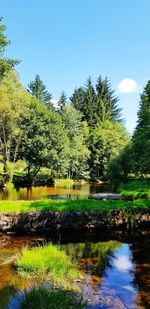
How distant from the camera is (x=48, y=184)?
5500 cm

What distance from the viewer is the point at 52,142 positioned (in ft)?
175

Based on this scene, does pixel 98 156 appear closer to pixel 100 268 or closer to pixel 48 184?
pixel 48 184

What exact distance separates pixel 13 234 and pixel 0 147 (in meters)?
32.6

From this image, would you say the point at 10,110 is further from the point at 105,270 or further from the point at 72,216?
the point at 105,270

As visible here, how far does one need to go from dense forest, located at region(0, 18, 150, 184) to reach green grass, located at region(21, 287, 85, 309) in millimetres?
21406

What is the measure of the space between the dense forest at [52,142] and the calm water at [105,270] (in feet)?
45.8

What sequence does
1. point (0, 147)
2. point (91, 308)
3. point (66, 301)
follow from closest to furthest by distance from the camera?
point (66, 301) < point (91, 308) < point (0, 147)

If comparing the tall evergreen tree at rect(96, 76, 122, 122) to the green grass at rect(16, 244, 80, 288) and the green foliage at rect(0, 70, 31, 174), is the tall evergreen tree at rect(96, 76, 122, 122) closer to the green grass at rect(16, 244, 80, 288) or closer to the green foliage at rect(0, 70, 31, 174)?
the green foliage at rect(0, 70, 31, 174)

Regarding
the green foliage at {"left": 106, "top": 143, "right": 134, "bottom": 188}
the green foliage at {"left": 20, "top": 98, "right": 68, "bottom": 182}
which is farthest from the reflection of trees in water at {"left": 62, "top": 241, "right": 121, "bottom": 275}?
the green foliage at {"left": 20, "top": 98, "right": 68, "bottom": 182}

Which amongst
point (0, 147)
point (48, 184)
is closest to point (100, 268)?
point (0, 147)

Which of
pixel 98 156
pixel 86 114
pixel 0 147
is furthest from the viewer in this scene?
pixel 86 114

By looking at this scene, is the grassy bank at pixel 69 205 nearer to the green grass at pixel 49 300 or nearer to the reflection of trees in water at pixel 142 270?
the reflection of trees in water at pixel 142 270

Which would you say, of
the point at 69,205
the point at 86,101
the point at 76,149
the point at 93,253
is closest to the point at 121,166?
the point at 76,149

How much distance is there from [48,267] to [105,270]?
2506mm
